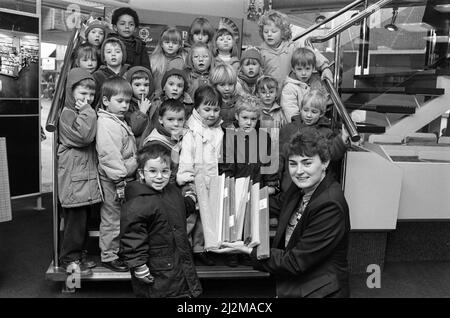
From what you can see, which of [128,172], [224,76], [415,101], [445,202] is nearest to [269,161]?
[224,76]

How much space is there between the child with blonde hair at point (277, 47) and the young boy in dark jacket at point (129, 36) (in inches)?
32.0

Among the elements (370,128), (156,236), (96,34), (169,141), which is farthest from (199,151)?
(370,128)

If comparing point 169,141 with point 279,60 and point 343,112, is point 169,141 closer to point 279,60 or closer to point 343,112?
point 343,112

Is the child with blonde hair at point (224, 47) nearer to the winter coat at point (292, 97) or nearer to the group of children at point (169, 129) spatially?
the group of children at point (169, 129)

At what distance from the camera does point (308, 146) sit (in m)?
1.71

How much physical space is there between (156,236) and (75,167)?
85cm

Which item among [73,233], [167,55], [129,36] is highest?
[129,36]

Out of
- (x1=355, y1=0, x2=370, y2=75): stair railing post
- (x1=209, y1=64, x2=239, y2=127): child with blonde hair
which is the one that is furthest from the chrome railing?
(x1=355, y1=0, x2=370, y2=75): stair railing post

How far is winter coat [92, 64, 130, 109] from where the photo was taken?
2770 millimetres

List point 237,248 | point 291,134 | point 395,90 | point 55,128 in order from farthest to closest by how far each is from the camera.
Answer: point 395,90 → point 291,134 → point 55,128 → point 237,248

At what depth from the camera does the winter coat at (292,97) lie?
297cm

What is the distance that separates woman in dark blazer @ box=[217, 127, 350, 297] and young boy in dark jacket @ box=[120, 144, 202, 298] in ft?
0.96

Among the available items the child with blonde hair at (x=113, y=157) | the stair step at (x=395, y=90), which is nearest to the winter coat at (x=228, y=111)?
the child with blonde hair at (x=113, y=157)
